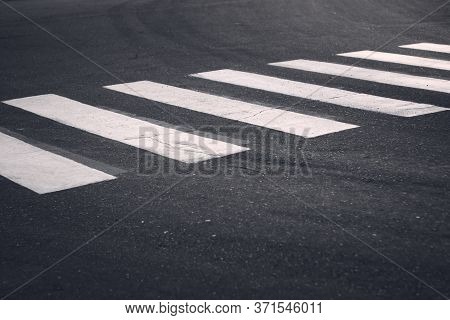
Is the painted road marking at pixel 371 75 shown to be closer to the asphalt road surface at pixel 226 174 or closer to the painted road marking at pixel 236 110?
the asphalt road surface at pixel 226 174

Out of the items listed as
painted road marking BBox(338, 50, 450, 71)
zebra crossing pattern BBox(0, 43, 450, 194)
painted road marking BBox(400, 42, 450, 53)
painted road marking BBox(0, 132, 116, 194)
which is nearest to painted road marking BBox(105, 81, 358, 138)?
zebra crossing pattern BBox(0, 43, 450, 194)

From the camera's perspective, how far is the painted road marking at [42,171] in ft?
19.6


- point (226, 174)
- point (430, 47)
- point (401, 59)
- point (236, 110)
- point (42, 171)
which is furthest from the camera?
point (430, 47)

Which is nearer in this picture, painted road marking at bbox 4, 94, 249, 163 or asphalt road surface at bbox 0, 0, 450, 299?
asphalt road surface at bbox 0, 0, 450, 299

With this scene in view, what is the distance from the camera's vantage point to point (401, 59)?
34.6ft

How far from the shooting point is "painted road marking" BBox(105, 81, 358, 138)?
7.30 meters

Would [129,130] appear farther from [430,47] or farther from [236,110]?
[430,47]

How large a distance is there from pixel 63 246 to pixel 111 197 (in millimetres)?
932

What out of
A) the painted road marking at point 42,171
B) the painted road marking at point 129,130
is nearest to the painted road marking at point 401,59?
the painted road marking at point 129,130

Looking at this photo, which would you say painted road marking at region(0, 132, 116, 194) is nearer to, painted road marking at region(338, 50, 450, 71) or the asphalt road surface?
the asphalt road surface

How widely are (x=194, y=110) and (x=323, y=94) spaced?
1720 mm

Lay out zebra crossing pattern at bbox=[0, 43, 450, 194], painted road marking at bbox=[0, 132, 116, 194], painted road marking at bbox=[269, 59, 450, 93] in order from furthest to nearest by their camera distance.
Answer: painted road marking at bbox=[269, 59, 450, 93] → zebra crossing pattern at bbox=[0, 43, 450, 194] → painted road marking at bbox=[0, 132, 116, 194]

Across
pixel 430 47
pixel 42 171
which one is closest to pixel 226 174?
pixel 42 171
